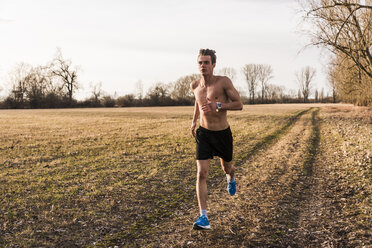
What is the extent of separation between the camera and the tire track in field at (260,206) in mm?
4153

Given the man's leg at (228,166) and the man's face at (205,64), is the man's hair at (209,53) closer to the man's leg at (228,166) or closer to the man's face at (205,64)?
the man's face at (205,64)

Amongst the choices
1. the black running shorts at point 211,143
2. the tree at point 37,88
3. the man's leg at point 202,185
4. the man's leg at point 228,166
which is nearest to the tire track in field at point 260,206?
the man's leg at point 202,185

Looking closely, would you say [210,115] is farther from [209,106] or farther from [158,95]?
[158,95]

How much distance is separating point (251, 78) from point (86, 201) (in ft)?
337

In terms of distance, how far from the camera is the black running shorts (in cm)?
466

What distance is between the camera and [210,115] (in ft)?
15.6

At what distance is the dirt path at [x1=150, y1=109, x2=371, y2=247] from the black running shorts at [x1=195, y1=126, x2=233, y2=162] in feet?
3.73

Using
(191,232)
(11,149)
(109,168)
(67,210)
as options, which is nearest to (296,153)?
(109,168)

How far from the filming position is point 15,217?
5188 mm

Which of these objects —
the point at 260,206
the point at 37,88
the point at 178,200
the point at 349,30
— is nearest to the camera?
the point at 260,206

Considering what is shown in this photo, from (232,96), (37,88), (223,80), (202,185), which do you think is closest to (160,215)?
(202,185)

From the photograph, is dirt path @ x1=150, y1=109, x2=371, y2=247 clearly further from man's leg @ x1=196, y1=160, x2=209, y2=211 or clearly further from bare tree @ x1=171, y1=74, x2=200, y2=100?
bare tree @ x1=171, y1=74, x2=200, y2=100

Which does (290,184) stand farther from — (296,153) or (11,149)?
(11,149)

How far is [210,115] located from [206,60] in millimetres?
892
